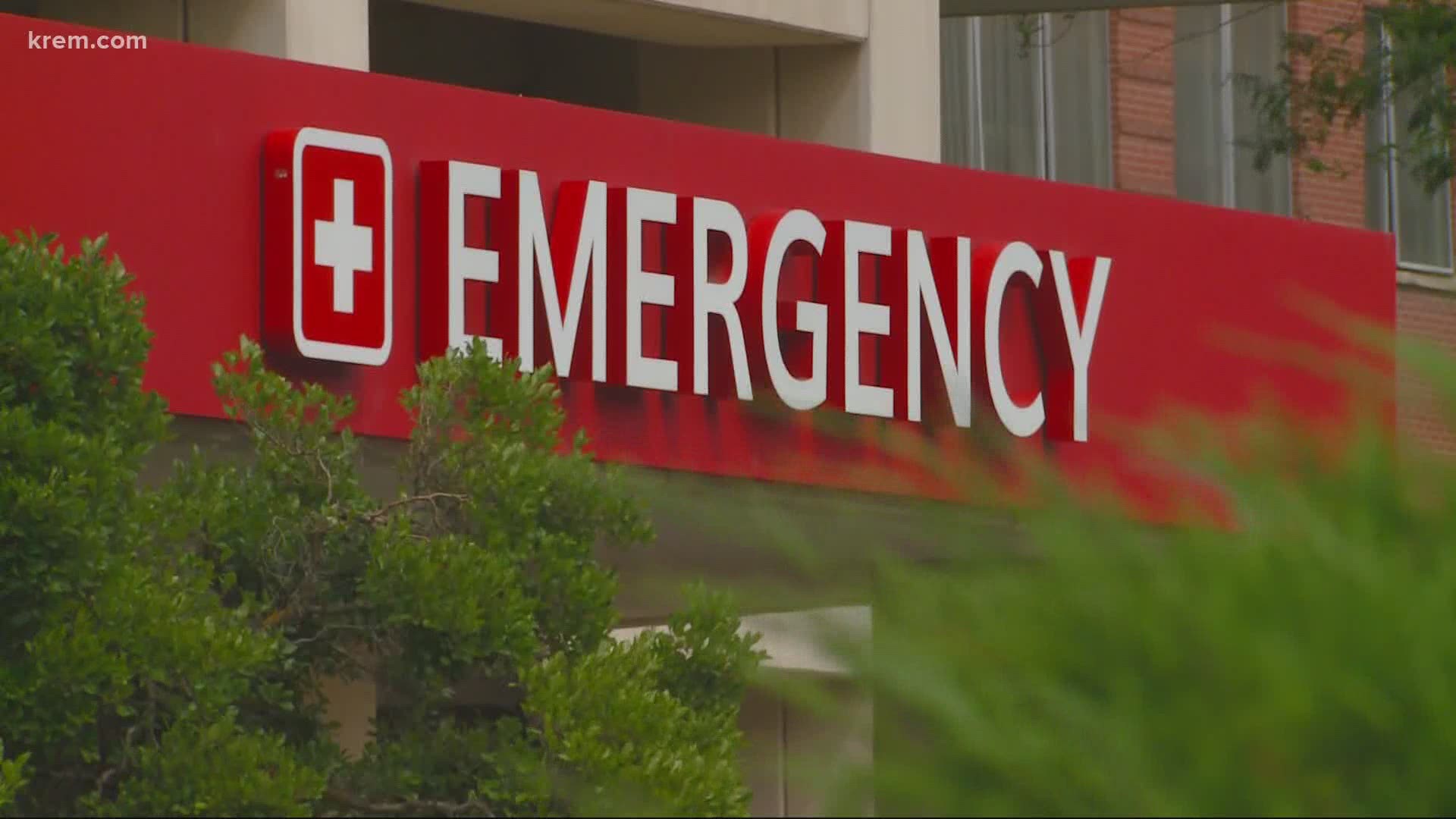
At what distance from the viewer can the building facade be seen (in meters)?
13.4

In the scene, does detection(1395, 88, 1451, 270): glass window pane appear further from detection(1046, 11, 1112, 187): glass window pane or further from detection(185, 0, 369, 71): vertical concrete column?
detection(185, 0, 369, 71): vertical concrete column

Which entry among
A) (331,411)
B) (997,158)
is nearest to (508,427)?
(331,411)

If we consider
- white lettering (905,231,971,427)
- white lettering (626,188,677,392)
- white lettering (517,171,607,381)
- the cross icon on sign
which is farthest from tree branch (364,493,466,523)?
white lettering (905,231,971,427)

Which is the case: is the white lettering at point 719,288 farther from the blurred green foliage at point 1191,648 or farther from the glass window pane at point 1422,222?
the glass window pane at point 1422,222

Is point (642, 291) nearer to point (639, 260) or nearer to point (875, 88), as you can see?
point (639, 260)

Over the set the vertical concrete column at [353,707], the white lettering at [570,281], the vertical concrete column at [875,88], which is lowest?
the vertical concrete column at [353,707]

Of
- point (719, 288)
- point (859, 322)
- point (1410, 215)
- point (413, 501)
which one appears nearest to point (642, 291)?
point (719, 288)

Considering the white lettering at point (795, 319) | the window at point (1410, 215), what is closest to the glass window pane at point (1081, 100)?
the window at point (1410, 215)

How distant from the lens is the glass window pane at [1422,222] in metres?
29.4

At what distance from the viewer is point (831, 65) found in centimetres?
1666

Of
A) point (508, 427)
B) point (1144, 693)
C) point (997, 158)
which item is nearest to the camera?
point (1144, 693)

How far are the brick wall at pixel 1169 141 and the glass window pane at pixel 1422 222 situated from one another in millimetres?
328

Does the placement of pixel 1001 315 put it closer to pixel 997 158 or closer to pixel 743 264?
pixel 743 264

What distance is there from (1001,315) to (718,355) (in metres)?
2.12
